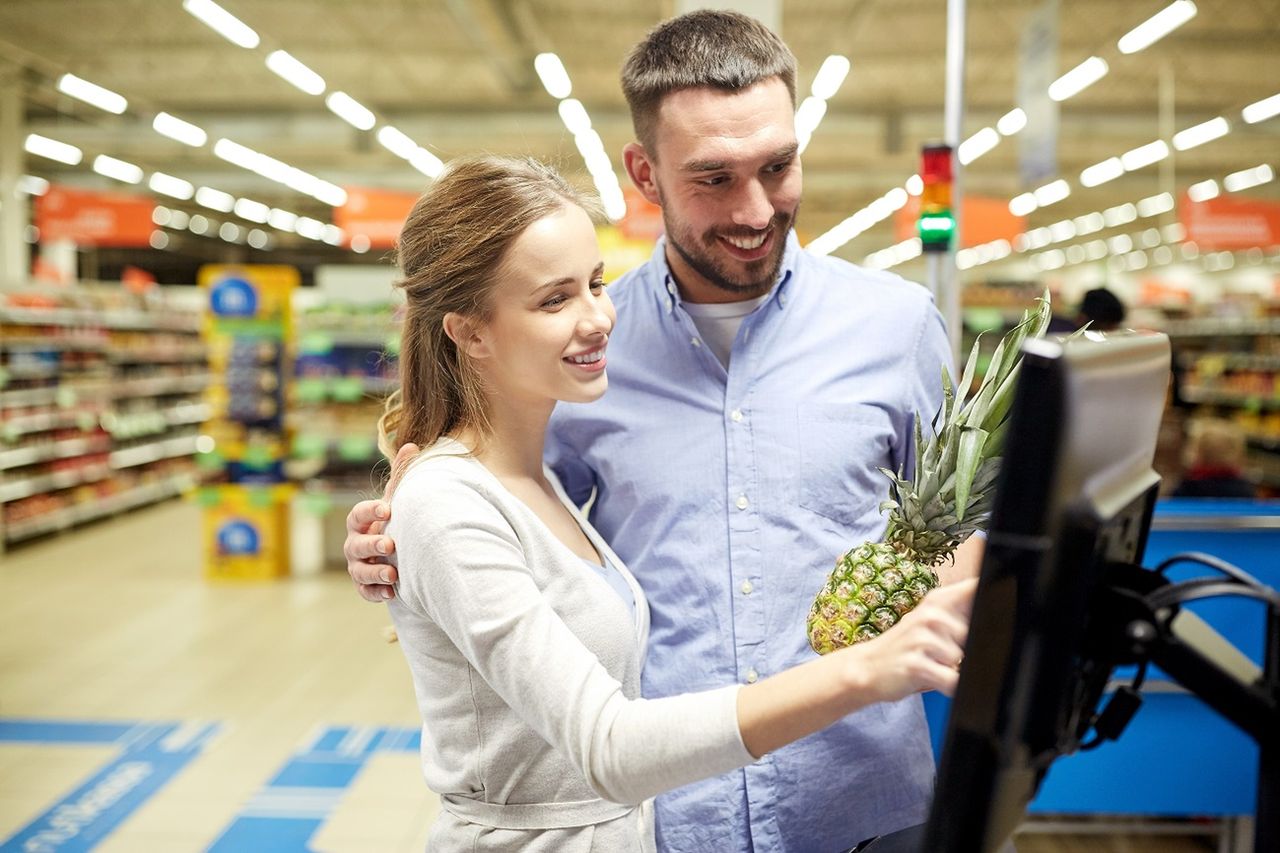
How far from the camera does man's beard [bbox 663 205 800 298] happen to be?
167 centimetres

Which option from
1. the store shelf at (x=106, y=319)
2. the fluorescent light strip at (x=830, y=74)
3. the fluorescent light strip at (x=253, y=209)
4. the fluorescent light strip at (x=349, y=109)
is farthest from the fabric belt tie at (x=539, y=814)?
the fluorescent light strip at (x=253, y=209)

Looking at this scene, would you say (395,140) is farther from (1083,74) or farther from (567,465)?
(567,465)

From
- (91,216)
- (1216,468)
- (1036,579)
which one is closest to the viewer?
(1036,579)

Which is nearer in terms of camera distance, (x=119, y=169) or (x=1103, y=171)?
(x=119, y=169)

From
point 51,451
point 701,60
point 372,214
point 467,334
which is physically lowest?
point 51,451

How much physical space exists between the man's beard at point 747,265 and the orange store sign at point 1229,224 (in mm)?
13250

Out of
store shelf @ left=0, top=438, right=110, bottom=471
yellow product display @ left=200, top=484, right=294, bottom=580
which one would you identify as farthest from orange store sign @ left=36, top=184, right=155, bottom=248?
yellow product display @ left=200, top=484, right=294, bottom=580

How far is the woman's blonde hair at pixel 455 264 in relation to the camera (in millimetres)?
1423

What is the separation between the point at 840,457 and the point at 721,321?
32cm

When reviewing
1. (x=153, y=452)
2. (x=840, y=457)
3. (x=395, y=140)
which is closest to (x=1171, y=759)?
(x=840, y=457)

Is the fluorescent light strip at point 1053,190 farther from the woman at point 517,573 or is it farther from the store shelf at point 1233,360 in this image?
the woman at point 517,573

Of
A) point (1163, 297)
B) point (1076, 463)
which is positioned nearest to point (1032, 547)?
point (1076, 463)

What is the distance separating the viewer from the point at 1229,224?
1322 cm

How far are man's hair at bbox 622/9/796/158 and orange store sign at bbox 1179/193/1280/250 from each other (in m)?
13.3
